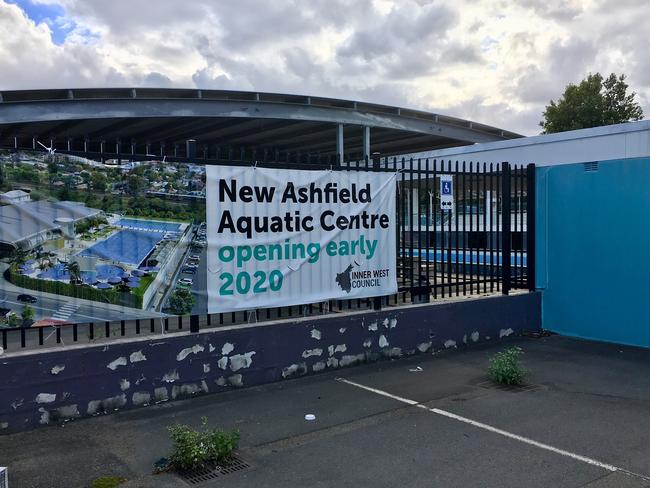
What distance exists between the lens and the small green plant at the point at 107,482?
392 centimetres

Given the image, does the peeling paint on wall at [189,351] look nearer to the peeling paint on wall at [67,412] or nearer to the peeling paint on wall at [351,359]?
the peeling paint on wall at [67,412]

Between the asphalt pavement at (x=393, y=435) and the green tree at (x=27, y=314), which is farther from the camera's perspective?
the green tree at (x=27, y=314)

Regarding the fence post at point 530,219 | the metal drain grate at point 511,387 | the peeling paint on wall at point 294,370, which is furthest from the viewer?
the fence post at point 530,219

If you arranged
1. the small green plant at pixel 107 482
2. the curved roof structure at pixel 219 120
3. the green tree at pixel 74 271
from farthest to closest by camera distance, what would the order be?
the curved roof structure at pixel 219 120, the green tree at pixel 74 271, the small green plant at pixel 107 482

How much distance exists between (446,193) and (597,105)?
38365mm

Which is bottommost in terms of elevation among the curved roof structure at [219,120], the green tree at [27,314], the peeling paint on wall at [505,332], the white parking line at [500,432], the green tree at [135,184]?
the white parking line at [500,432]

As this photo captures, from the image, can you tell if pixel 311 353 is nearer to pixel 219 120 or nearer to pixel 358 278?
pixel 358 278

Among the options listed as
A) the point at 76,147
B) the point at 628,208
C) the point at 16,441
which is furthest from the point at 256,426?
the point at 628,208

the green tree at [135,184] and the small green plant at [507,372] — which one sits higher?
the green tree at [135,184]

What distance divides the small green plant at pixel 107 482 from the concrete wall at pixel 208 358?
4.38ft

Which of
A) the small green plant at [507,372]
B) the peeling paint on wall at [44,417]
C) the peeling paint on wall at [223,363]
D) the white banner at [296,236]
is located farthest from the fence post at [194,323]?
the small green plant at [507,372]

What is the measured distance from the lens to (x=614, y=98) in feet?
133

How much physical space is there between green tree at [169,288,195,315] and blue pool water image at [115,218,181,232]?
2.13ft

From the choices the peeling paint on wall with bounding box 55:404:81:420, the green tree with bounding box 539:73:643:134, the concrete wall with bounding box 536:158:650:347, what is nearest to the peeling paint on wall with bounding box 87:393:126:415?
the peeling paint on wall with bounding box 55:404:81:420
